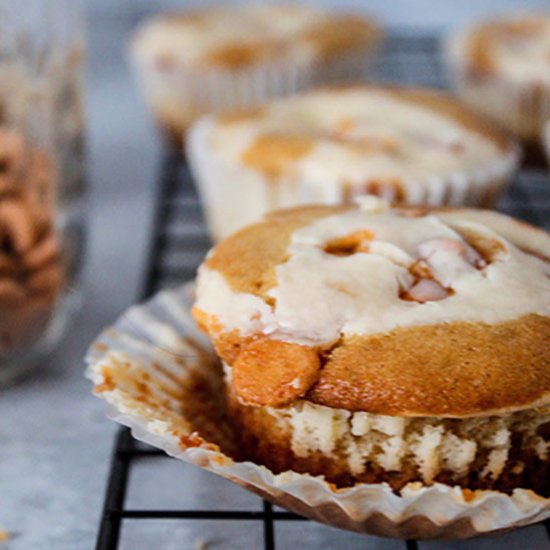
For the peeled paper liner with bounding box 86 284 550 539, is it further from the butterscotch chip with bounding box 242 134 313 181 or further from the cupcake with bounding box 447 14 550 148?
the cupcake with bounding box 447 14 550 148

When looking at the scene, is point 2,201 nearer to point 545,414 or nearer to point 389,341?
point 389,341

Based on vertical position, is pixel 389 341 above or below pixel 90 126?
above

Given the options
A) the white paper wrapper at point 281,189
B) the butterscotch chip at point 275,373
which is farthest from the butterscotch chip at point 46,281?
the butterscotch chip at point 275,373

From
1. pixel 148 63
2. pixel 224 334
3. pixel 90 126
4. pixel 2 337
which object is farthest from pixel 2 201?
pixel 90 126

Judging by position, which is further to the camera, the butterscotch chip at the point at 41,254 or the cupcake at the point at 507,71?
the cupcake at the point at 507,71

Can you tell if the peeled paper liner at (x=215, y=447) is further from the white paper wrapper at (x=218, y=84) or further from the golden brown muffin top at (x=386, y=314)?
the white paper wrapper at (x=218, y=84)

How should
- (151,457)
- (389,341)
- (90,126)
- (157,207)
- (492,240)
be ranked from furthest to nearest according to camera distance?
1. (90,126)
2. (157,207)
3. (151,457)
4. (492,240)
5. (389,341)

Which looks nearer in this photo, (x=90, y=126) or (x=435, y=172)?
(x=435, y=172)
